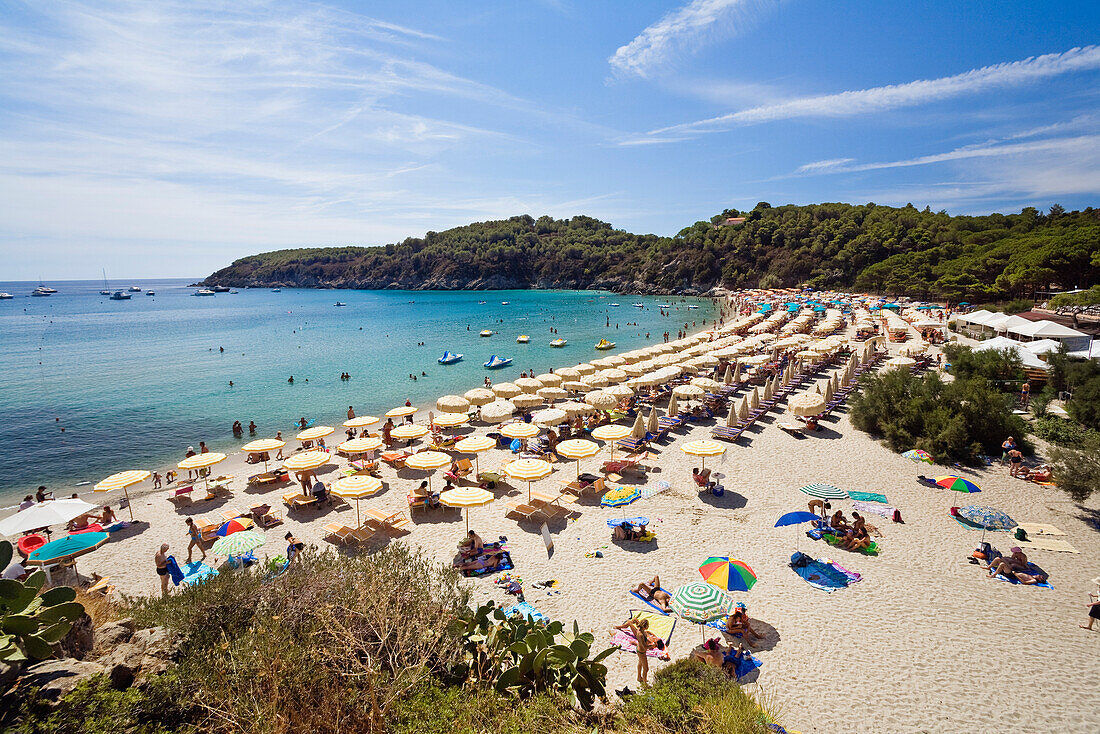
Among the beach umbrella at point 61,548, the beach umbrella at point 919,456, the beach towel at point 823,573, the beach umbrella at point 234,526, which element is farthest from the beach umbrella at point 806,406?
the beach umbrella at point 61,548

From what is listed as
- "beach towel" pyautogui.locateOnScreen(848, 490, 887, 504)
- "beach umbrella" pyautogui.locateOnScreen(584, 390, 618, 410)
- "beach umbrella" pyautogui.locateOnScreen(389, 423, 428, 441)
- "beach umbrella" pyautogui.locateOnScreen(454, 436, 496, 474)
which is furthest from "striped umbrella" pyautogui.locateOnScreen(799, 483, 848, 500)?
"beach umbrella" pyautogui.locateOnScreen(389, 423, 428, 441)

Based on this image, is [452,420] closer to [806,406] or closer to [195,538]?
[195,538]

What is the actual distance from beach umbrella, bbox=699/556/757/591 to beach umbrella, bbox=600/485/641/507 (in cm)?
416

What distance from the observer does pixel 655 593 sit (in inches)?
337

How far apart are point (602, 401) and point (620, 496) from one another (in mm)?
5199

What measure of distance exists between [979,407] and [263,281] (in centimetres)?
22411

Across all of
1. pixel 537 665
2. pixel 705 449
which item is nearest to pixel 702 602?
pixel 537 665

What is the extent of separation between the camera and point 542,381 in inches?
828

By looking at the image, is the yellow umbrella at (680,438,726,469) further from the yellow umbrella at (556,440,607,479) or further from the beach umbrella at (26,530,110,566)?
the beach umbrella at (26,530,110,566)

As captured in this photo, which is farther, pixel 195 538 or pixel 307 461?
pixel 307 461

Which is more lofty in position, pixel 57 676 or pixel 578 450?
pixel 57 676

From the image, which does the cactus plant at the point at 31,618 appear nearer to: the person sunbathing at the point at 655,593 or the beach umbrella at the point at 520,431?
the person sunbathing at the point at 655,593

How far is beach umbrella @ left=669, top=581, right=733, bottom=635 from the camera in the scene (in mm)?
7344

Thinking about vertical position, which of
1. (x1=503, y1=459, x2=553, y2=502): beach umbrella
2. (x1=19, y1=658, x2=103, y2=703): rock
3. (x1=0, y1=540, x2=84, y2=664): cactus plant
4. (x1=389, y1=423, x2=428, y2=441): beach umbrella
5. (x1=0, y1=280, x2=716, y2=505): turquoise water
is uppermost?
(x1=0, y1=540, x2=84, y2=664): cactus plant
